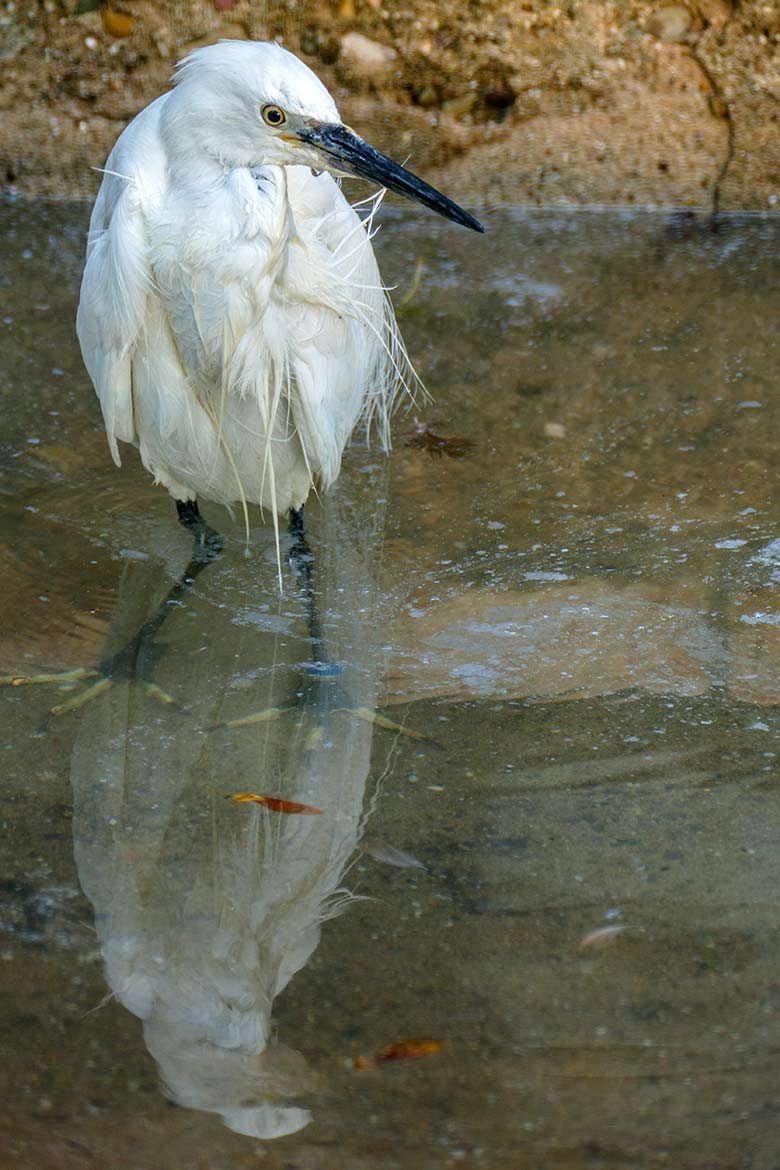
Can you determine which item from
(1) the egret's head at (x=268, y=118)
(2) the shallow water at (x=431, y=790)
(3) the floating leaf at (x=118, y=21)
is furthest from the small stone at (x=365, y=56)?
(1) the egret's head at (x=268, y=118)

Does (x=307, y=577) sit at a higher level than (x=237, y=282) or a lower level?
lower

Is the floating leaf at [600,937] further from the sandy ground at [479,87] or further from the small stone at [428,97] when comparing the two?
the small stone at [428,97]

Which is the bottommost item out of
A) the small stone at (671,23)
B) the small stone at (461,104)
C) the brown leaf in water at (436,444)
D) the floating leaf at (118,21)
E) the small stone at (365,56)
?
the brown leaf in water at (436,444)

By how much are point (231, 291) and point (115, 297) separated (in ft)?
0.80

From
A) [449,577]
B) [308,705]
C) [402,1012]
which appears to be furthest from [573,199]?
[402,1012]

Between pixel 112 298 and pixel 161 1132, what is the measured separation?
4.93 ft

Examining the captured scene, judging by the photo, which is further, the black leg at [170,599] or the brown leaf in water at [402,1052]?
the black leg at [170,599]

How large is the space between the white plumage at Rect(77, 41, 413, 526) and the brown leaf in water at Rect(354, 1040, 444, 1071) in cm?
128

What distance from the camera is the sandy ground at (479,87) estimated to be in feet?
14.7

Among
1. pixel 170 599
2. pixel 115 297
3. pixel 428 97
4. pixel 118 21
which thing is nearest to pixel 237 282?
pixel 115 297

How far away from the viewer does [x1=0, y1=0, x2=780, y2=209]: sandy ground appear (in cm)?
448

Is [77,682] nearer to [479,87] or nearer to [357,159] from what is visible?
[357,159]

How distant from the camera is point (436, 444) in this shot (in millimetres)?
3203

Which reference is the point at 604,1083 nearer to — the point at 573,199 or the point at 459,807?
the point at 459,807
